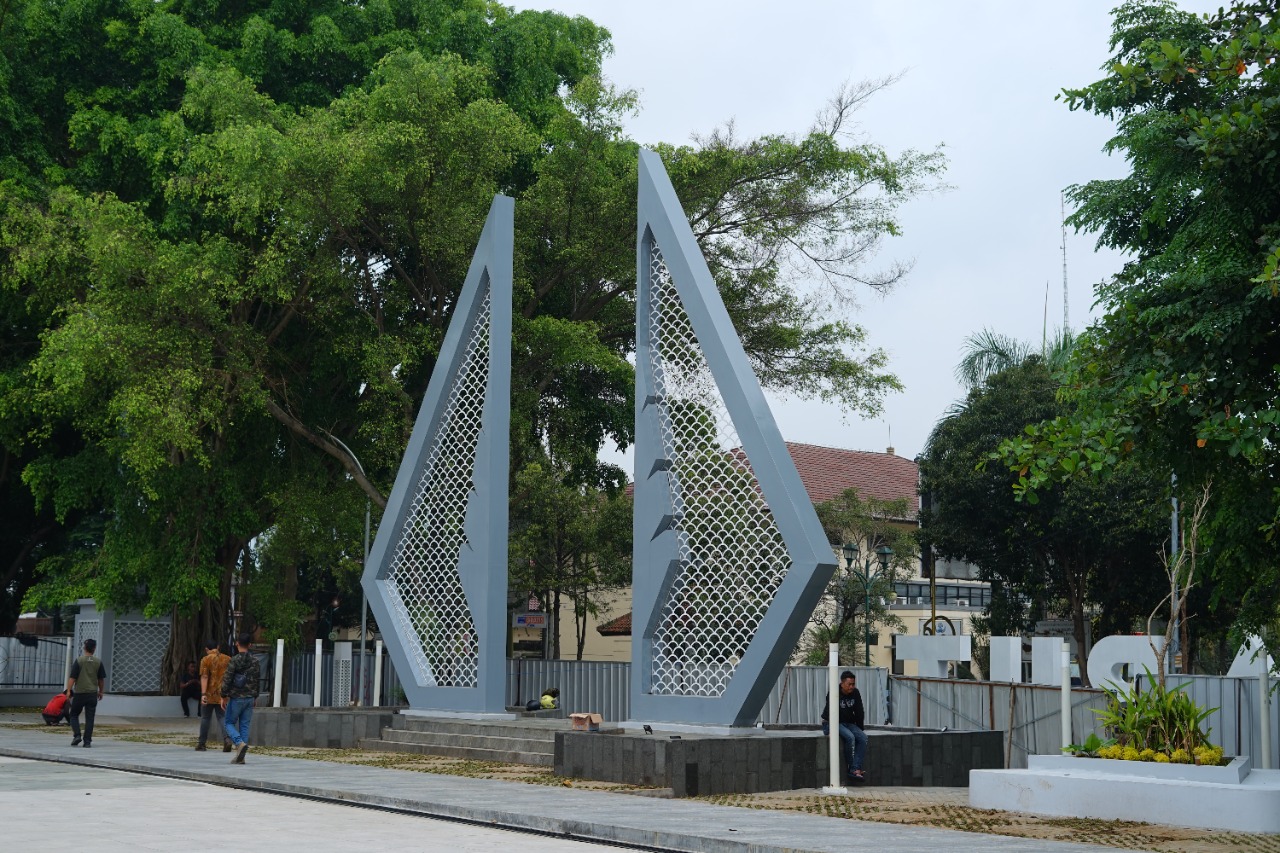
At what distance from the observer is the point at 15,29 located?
2658 centimetres

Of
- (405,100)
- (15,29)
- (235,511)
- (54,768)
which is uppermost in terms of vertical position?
(15,29)

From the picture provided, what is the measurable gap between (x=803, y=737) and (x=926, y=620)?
3750cm

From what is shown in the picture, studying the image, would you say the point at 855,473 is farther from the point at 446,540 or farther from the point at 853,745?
the point at 853,745

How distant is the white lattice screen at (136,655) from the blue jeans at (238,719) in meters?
14.6

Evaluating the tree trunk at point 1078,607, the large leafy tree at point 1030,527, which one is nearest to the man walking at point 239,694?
the large leafy tree at point 1030,527

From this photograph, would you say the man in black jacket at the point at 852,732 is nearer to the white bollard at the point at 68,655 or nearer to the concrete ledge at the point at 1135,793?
the concrete ledge at the point at 1135,793

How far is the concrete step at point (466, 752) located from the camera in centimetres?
1703

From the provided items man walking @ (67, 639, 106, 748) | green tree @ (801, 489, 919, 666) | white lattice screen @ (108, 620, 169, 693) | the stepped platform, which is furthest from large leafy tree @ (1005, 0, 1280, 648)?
green tree @ (801, 489, 919, 666)

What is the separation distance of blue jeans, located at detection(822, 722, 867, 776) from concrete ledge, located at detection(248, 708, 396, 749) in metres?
7.02

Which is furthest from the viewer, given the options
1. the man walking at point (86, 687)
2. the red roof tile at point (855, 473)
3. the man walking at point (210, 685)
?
the red roof tile at point (855, 473)

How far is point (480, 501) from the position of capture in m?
19.2

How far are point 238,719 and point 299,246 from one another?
927 cm

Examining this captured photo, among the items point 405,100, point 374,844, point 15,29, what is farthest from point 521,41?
point 374,844

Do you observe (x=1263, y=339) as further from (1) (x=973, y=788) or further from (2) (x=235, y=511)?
(2) (x=235, y=511)
